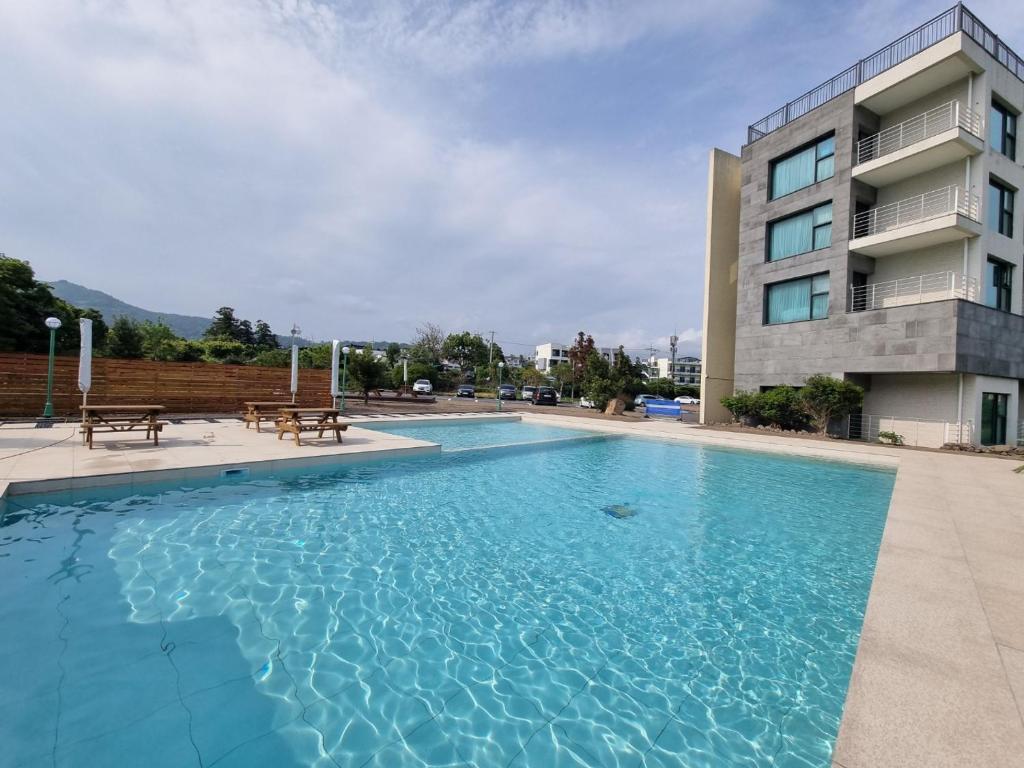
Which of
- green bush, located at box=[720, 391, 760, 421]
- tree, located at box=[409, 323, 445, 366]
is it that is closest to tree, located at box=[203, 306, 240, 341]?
tree, located at box=[409, 323, 445, 366]

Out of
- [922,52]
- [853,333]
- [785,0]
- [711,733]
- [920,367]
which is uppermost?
[922,52]

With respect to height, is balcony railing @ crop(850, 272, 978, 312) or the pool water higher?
balcony railing @ crop(850, 272, 978, 312)

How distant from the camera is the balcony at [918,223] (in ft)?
49.5

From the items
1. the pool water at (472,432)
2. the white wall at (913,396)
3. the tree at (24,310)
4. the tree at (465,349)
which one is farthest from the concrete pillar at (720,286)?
the tree at (465,349)

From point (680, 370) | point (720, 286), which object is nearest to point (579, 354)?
point (720, 286)

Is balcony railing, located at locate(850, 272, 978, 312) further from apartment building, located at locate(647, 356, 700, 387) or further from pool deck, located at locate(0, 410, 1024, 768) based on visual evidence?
apartment building, located at locate(647, 356, 700, 387)

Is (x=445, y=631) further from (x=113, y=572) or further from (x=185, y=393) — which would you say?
(x=185, y=393)

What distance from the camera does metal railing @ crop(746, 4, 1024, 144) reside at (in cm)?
1514

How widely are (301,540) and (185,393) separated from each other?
44.9ft

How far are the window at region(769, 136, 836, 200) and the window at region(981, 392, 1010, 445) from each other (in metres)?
10.0

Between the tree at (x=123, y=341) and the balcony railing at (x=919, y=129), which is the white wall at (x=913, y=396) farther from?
the tree at (x=123, y=341)

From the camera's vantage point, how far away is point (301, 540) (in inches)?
205

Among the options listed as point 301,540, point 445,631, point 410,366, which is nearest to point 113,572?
point 301,540

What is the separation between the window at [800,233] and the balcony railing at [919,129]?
2221 millimetres
